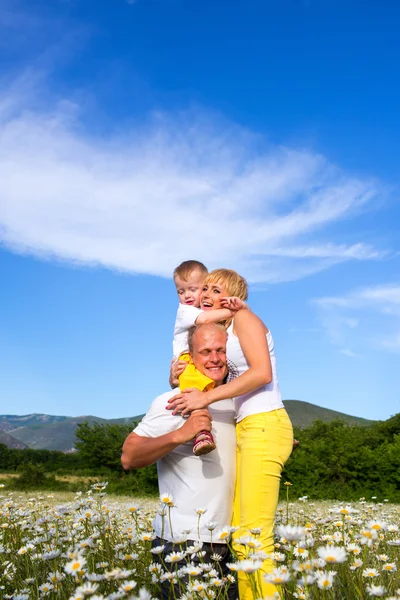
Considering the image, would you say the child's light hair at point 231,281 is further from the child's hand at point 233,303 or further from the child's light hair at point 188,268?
the child's light hair at point 188,268

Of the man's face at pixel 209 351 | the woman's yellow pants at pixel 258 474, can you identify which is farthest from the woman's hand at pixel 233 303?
the woman's yellow pants at pixel 258 474

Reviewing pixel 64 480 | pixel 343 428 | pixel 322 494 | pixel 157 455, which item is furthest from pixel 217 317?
pixel 64 480

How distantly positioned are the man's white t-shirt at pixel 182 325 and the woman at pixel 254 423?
847mm

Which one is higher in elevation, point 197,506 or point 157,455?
point 157,455

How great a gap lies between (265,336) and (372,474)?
17.8 m

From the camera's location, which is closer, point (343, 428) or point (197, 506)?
point (197, 506)

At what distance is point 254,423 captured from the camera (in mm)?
4277

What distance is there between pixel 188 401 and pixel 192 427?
0.24m

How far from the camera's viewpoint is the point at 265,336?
440 centimetres

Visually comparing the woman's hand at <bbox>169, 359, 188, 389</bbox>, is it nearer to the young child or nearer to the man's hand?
the young child

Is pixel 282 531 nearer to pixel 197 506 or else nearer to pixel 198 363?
pixel 197 506

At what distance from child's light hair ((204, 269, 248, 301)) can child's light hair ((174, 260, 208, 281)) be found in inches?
53.5

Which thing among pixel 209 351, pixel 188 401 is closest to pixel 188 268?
pixel 209 351

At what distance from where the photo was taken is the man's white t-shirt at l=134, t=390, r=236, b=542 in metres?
3.97
